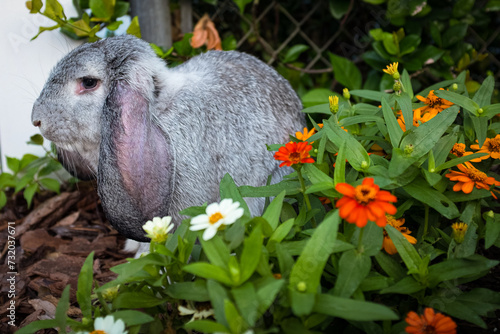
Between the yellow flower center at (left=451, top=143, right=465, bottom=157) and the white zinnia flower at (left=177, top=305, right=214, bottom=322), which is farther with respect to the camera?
the yellow flower center at (left=451, top=143, right=465, bottom=157)

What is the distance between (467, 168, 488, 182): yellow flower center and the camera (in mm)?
1570

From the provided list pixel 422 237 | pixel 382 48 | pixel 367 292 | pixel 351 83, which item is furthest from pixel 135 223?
pixel 382 48

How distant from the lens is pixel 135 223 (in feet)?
6.26

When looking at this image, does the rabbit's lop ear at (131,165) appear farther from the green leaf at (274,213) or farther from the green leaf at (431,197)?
the green leaf at (431,197)

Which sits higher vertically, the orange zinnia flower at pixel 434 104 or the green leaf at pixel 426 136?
the green leaf at pixel 426 136

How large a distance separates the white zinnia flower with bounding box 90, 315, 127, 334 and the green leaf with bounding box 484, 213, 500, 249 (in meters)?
1.11

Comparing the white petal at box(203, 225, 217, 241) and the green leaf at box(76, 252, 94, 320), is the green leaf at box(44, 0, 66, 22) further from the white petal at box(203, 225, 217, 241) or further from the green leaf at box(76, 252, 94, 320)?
the white petal at box(203, 225, 217, 241)

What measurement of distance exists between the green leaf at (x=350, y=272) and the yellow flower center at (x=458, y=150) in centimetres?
66

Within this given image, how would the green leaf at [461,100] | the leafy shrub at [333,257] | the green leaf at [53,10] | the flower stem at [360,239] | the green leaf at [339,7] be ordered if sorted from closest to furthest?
the leafy shrub at [333,257] → the flower stem at [360,239] → the green leaf at [461,100] → the green leaf at [53,10] → the green leaf at [339,7]

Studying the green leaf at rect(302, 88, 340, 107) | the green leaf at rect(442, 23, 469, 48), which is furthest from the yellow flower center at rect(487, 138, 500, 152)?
the green leaf at rect(442, 23, 469, 48)

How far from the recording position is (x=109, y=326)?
126cm

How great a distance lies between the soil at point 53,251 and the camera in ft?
6.16

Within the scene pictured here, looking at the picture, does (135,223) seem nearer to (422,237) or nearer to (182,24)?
(422,237)

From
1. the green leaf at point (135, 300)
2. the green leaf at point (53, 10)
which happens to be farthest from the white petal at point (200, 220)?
the green leaf at point (53, 10)
